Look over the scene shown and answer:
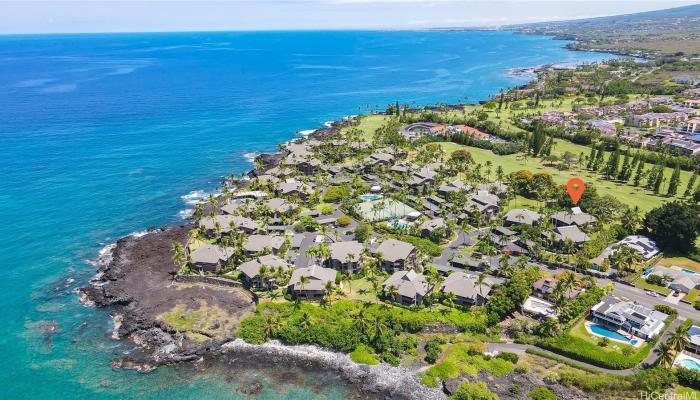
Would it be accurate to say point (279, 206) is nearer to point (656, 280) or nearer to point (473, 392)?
point (473, 392)

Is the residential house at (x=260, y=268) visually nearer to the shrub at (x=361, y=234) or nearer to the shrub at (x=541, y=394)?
the shrub at (x=361, y=234)

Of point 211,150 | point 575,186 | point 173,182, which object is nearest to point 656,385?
point 575,186

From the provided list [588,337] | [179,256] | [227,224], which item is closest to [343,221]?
[227,224]

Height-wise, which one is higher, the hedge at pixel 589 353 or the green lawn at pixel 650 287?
the hedge at pixel 589 353

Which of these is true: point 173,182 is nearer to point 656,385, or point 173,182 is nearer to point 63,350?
point 63,350

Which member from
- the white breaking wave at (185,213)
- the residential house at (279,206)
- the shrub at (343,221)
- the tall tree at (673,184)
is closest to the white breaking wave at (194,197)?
the white breaking wave at (185,213)

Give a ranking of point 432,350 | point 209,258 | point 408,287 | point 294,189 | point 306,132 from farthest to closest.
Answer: point 306,132 → point 294,189 → point 209,258 → point 408,287 → point 432,350

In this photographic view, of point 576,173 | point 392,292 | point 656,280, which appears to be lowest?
point 576,173
